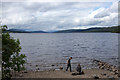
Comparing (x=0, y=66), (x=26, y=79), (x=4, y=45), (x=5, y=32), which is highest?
(x=5, y=32)

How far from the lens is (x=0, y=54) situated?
12.1 meters

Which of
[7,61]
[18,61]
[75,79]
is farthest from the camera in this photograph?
[75,79]

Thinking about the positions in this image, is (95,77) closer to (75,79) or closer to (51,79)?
(75,79)

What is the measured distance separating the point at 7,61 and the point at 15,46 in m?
1.56

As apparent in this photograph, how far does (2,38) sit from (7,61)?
222 centimetres

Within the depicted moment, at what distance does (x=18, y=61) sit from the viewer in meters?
14.3

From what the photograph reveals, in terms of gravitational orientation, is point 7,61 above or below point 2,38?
below

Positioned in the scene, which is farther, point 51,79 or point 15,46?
point 51,79

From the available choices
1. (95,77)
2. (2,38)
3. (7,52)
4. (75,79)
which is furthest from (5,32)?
(95,77)

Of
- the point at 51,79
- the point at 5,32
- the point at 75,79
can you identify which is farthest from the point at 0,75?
the point at 75,79

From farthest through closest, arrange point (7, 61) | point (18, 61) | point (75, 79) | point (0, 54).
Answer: point (75, 79)
point (18, 61)
point (7, 61)
point (0, 54)

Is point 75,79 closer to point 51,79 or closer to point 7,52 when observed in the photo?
point 51,79

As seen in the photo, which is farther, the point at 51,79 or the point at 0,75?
the point at 51,79

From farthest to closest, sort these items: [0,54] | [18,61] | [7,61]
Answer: [18,61] → [7,61] → [0,54]
